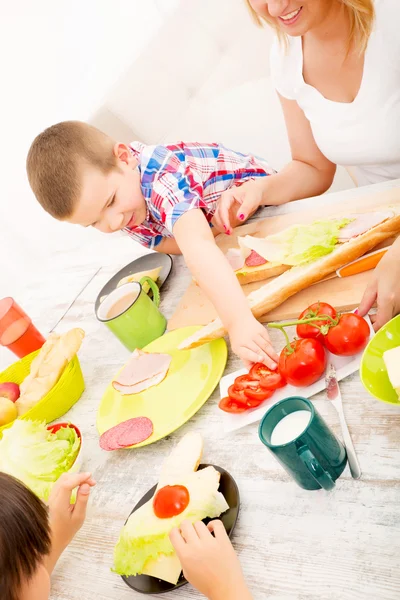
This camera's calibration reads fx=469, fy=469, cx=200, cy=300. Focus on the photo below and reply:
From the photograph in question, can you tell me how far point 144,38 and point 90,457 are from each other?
7.62 feet

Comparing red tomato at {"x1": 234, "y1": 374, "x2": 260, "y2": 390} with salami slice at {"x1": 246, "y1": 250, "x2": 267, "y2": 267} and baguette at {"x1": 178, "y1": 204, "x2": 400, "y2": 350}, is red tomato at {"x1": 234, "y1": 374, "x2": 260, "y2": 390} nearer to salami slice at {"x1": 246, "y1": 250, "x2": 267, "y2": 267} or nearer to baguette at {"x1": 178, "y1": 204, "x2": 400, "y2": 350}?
baguette at {"x1": 178, "y1": 204, "x2": 400, "y2": 350}

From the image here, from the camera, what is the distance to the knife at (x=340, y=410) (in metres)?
0.82

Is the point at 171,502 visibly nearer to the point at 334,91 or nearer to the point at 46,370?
the point at 46,370

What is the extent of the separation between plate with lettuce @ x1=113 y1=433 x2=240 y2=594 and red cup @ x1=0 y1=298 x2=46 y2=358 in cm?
91

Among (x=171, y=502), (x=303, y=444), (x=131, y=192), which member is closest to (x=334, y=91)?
(x=131, y=192)

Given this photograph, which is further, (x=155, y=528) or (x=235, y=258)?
(x=235, y=258)

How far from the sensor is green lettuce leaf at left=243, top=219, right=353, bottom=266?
1.33 meters

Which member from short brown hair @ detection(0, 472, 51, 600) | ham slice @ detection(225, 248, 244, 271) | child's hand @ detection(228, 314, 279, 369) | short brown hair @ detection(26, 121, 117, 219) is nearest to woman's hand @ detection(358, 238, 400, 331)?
child's hand @ detection(228, 314, 279, 369)

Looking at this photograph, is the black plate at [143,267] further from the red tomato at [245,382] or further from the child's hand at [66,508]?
the child's hand at [66,508]

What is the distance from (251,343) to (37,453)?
1.94 ft

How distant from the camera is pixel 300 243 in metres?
1.38

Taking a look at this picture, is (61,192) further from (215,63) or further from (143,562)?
(215,63)

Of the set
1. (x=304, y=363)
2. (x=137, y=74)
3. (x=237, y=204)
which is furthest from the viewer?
(x=137, y=74)

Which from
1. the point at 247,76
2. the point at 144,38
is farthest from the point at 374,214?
the point at 144,38
